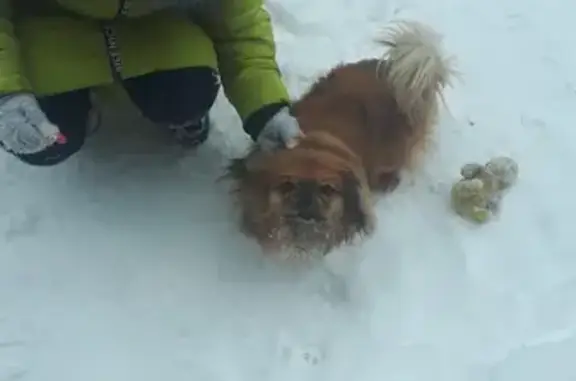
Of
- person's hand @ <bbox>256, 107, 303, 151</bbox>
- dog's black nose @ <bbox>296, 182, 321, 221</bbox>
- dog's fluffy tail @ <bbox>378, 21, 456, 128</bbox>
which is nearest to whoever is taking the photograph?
dog's black nose @ <bbox>296, 182, 321, 221</bbox>

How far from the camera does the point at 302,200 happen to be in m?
1.72

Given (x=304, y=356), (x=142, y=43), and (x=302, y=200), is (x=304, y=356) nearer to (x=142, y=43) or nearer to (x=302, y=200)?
(x=302, y=200)

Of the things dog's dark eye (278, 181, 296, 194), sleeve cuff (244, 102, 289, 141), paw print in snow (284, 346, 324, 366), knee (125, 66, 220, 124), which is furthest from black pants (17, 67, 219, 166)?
paw print in snow (284, 346, 324, 366)

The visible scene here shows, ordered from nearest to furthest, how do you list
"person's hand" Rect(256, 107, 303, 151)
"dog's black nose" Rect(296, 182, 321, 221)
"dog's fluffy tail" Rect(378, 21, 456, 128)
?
"dog's black nose" Rect(296, 182, 321, 221), "person's hand" Rect(256, 107, 303, 151), "dog's fluffy tail" Rect(378, 21, 456, 128)

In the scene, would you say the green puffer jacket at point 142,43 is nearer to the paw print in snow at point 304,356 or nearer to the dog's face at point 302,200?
the dog's face at point 302,200

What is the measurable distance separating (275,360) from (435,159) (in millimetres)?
680

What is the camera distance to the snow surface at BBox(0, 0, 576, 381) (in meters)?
1.75

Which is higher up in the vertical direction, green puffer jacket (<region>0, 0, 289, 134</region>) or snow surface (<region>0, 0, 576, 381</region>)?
green puffer jacket (<region>0, 0, 289, 134</region>)

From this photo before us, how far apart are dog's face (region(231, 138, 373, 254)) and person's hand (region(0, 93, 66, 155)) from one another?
39 cm

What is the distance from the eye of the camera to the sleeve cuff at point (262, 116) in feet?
6.05

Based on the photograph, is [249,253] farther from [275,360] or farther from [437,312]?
[437,312]

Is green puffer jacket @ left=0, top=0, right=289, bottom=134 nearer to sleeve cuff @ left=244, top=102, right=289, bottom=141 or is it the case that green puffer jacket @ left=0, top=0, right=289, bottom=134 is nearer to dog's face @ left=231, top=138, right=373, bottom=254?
sleeve cuff @ left=244, top=102, right=289, bottom=141

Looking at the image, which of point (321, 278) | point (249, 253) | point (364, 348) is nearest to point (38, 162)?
point (249, 253)

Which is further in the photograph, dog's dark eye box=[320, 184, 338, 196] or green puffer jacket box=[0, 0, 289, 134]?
green puffer jacket box=[0, 0, 289, 134]
